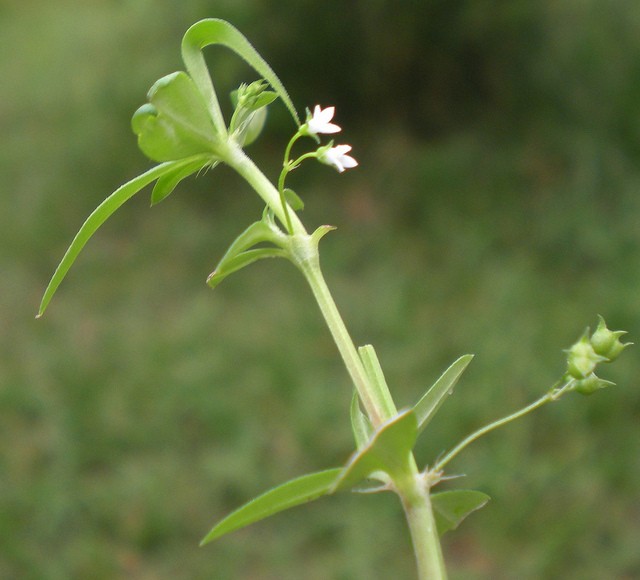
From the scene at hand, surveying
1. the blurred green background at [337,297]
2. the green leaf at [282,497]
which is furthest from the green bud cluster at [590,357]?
the blurred green background at [337,297]

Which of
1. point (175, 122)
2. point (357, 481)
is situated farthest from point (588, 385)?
point (175, 122)

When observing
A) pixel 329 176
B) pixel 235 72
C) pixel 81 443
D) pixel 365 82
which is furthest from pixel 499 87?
pixel 81 443

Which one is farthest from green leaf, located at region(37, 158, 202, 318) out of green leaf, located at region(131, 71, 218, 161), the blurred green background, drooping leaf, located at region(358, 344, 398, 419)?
the blurred green background

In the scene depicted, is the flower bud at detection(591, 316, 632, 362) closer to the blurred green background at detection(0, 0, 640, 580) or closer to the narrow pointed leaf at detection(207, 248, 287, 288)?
the narrow pointed leaf at detection(207, 248, 287, 288)

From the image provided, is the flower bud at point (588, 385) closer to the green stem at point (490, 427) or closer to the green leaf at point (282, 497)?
the green stem at point (490, 427)

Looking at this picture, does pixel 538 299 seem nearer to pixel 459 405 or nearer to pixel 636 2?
pixel 459 405

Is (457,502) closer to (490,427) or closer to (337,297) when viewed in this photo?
(490,427)
